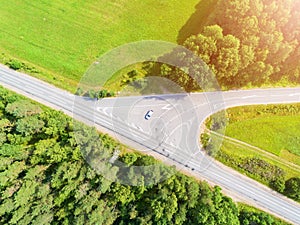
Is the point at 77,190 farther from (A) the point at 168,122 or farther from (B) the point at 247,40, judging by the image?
(B) the point at 247,40

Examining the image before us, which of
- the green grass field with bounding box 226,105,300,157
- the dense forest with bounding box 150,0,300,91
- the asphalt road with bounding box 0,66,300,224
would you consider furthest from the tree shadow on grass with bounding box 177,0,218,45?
the green grass field with bounding box 226,105,300,157

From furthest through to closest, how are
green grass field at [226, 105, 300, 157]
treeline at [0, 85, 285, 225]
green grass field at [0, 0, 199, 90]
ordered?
green grass field at [0, 0, 199, 90] → green grass field at [226, 105, 300, 157] → treeline at [0, 85, 285, 225]

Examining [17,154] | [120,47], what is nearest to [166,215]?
[17,154]

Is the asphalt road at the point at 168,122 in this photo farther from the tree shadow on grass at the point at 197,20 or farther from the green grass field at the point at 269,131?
the tree shadow on grass at the point at 197,20

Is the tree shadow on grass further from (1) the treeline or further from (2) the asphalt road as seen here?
(1) the treeline

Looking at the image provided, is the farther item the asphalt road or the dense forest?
the asphalt road

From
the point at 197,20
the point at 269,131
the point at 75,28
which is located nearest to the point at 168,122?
the point at 269,131
